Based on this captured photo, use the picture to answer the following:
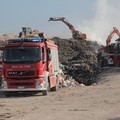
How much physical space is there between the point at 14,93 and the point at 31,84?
2.43m

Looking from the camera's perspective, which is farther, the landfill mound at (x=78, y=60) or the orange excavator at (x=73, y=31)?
the orange excavator at (x=73, y=31)

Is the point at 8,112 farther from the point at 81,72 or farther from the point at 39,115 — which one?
the point at 81,72

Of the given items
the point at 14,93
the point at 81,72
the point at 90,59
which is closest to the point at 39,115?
the point at 14,93

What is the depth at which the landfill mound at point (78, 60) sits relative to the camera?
42.5m

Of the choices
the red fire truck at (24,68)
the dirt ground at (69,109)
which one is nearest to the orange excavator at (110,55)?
the red fire truck at (24,68)

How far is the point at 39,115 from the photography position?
618 inches

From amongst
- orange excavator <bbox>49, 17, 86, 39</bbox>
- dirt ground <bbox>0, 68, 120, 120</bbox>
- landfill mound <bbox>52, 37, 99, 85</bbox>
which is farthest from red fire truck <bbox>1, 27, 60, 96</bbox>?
orange excavator <bbox>49, 17, 86, 39</bbox>

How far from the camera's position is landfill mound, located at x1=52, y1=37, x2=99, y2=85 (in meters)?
42.5

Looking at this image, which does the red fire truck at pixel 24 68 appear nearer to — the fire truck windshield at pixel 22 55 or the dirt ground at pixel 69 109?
the fire truck windshield at pixel 22 55

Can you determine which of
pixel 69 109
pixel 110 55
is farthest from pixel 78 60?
pixel 69 109

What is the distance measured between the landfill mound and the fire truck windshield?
15321mm

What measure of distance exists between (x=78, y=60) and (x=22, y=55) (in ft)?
100

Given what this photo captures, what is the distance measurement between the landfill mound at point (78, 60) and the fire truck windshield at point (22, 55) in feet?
50.3

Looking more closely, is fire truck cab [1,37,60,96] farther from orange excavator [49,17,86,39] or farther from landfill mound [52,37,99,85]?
orange excavator [49,17,86,39]
